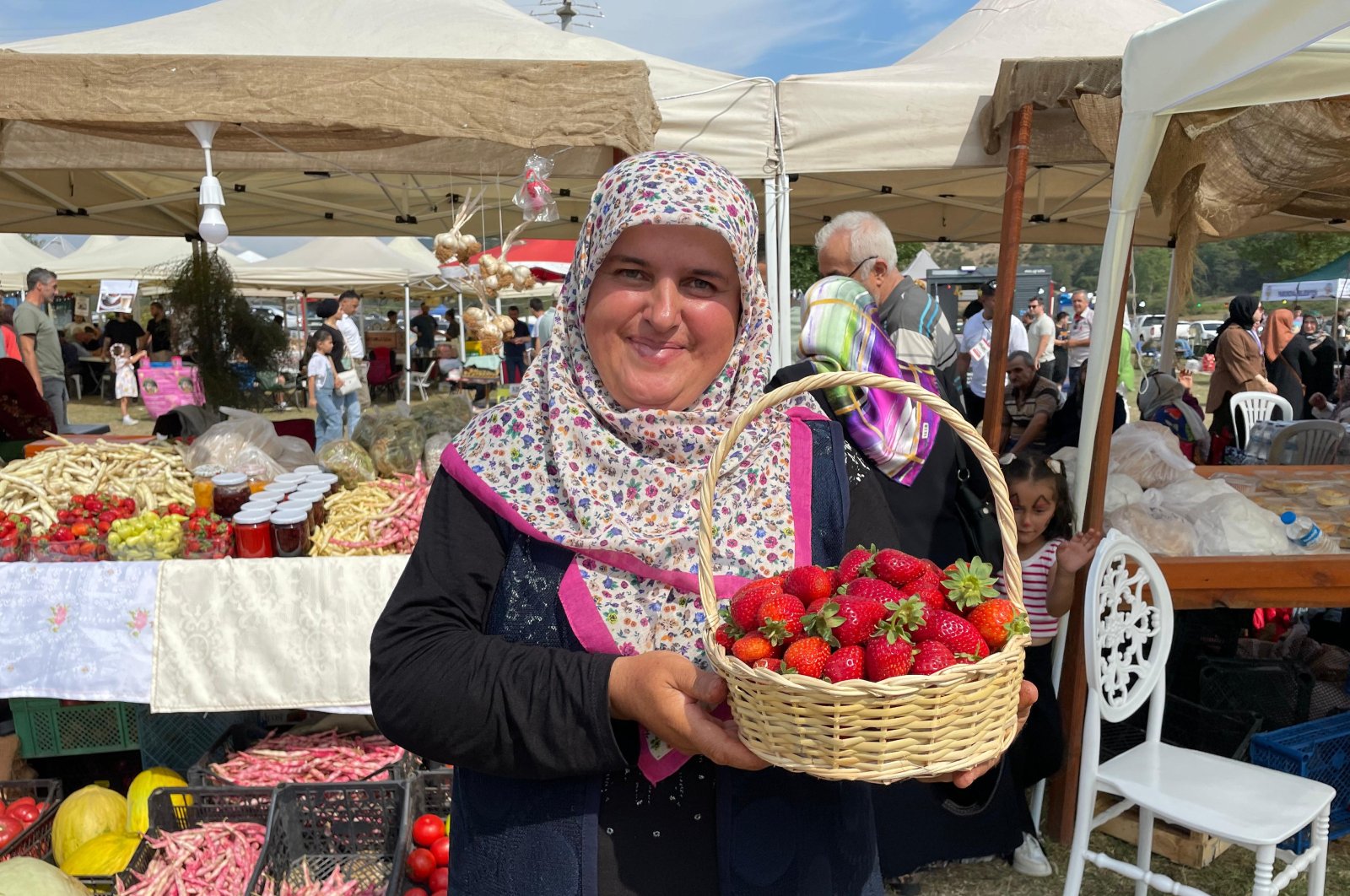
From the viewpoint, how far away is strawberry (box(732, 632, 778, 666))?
3.56 feet

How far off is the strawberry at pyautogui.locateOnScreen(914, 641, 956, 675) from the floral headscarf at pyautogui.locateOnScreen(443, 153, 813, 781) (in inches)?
9.0

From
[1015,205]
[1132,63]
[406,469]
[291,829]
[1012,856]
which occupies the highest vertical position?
[1132,63]

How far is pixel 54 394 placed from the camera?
31.4ft

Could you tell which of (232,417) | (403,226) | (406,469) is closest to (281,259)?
(403,226)

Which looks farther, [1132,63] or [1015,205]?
[1015,205]

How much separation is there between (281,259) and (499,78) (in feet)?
48.7

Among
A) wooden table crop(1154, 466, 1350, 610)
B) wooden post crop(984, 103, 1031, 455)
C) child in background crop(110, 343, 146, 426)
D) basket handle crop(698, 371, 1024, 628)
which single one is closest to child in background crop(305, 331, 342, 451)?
child in background crop(110, 343, 146, 426)

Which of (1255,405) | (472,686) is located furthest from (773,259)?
(472,686)

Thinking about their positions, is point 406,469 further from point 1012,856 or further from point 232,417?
point 1012,856

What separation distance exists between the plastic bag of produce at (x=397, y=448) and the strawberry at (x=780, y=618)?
3.14 m

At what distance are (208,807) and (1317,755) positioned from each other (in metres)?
3.99

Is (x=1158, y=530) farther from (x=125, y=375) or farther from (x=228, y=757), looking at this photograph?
(x=125, y=375)

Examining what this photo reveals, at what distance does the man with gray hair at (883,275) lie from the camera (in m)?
4.21

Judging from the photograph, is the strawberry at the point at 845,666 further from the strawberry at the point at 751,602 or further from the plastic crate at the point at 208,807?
the plastic crate at the point at 208,807
